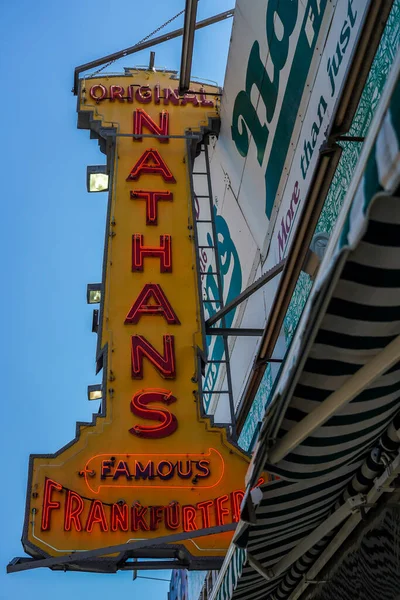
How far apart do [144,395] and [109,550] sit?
6.81ft

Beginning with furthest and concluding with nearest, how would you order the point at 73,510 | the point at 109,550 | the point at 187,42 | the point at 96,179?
the point at 96,179 → the point at 187,42 → the point at 73,510 → the point at 109,550

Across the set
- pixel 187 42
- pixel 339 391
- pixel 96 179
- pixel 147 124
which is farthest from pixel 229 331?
pixel 339 391

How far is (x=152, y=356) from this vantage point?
749cm

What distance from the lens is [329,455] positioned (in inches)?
159

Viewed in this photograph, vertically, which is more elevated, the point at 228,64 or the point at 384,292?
the point at 228,64

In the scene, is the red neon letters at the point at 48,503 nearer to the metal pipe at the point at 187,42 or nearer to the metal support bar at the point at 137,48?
the metal pipe at the point at 187,42

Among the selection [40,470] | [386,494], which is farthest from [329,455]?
[40,470]

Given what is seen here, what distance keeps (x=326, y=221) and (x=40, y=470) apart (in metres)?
3.77

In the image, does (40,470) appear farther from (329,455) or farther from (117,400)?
(329,455)

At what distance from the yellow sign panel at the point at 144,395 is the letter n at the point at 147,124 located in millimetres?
17

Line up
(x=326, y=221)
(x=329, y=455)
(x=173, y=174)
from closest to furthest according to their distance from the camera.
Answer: (x=329, y=455)
(x=326, y=221)
(x=173, y=174)

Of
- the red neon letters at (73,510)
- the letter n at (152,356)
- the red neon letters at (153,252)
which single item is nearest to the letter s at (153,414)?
the letter n at (152,356)

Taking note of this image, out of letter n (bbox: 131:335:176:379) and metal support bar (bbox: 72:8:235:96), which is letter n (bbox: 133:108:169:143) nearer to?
metal support bar (bbox: 72:8:235:96)

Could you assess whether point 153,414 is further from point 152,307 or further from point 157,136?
point 157,136
